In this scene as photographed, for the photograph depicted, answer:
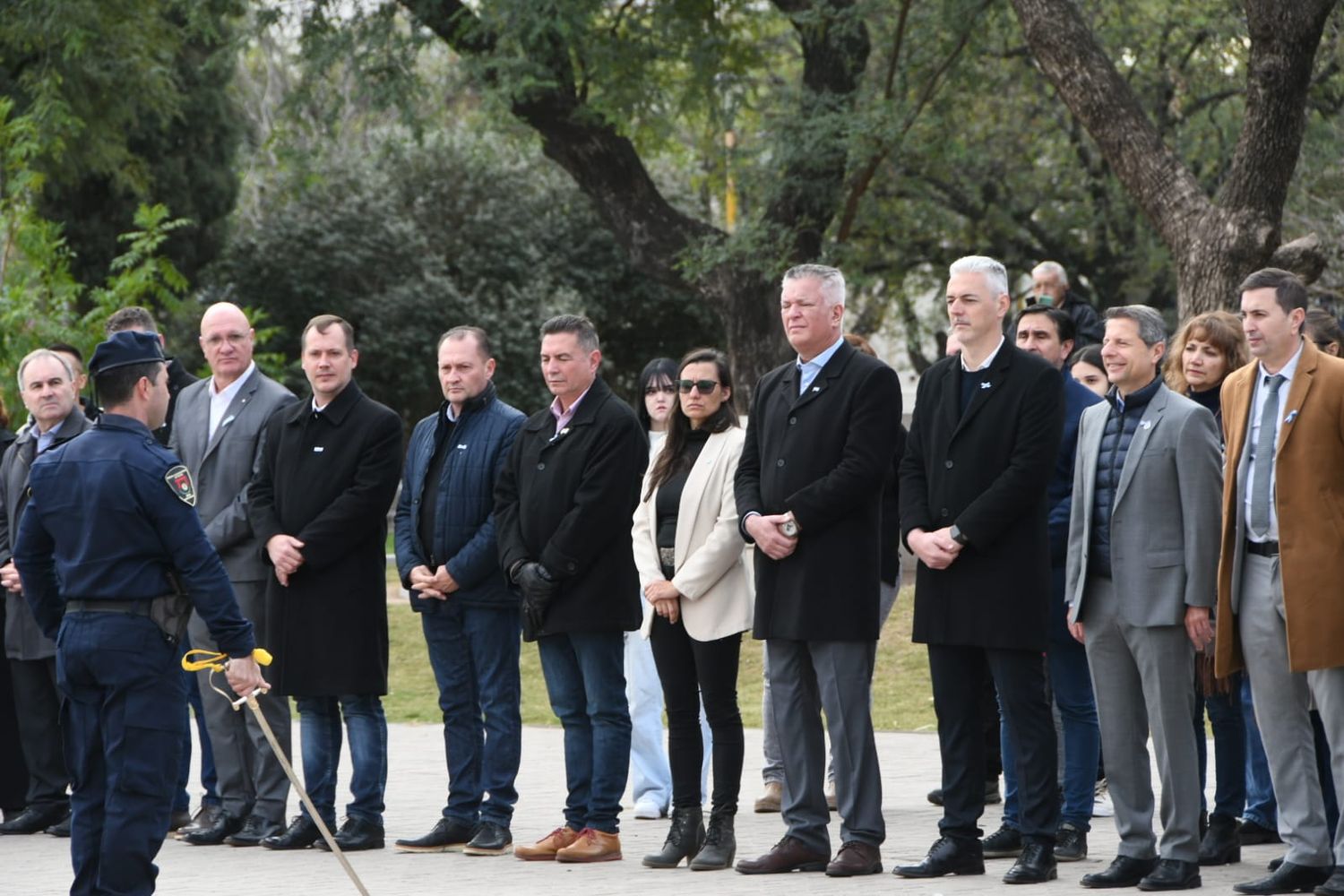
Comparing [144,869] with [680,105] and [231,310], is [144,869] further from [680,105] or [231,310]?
[680,105]

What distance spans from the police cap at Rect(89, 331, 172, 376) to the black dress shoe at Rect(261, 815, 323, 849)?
2629mm

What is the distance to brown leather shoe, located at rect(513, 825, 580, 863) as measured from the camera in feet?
26.4

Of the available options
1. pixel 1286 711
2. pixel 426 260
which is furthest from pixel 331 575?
pixel 426 260

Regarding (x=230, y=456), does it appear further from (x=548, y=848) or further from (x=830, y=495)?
(x=830, y=495)

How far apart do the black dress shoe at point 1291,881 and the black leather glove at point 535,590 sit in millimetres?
3057

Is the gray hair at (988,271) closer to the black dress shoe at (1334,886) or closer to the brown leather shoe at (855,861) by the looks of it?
the brown leather shoe at (855,861)

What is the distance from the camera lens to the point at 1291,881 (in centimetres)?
669

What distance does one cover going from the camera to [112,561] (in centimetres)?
646

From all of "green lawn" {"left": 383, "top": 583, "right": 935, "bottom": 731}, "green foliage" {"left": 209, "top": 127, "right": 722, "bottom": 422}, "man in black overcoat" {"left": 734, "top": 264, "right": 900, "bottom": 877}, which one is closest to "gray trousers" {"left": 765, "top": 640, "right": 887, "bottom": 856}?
"man in black overcoat" {"left": 734, "top": 264, "right": 900, "bottom": 877}

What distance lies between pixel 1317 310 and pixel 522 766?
18.4 ft

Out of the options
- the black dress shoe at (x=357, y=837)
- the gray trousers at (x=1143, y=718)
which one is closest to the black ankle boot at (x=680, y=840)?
the black dress shoe at (x=357, y=837)

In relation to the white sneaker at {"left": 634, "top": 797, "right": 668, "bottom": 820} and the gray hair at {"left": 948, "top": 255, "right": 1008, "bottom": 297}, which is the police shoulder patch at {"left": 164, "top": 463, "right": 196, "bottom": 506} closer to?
the gray hair at {"left": 948, "top": 255, "right": 1008, "bottom": 297}

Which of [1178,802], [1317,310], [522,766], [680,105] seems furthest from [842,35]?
[1178,802]

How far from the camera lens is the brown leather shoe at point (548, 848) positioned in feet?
26.4
